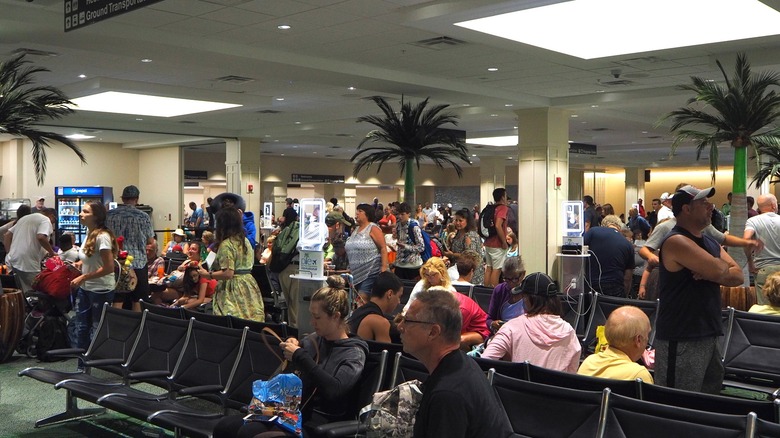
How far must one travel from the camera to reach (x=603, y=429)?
3.19 m

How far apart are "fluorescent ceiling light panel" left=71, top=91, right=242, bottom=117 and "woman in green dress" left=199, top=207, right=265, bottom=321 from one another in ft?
27.0

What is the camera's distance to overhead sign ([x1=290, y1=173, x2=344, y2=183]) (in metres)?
31.2

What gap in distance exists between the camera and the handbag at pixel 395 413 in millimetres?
2502

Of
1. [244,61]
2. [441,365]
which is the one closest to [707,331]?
[441,365]

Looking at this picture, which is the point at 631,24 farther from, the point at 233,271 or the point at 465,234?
the point at 233,271

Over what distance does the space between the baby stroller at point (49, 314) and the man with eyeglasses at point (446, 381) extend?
684cm

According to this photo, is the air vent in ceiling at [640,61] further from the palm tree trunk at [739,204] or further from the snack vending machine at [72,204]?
the snack vending machine at [72,204]

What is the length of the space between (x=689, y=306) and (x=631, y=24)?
551cm

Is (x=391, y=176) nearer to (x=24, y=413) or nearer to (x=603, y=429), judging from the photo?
(x=24, y=413)

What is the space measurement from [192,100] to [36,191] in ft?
31.4

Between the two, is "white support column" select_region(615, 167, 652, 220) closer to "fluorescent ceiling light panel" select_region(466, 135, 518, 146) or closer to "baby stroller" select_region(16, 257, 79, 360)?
"fluorescent ceiling light panel" select_region(466, 135, 518, 146)

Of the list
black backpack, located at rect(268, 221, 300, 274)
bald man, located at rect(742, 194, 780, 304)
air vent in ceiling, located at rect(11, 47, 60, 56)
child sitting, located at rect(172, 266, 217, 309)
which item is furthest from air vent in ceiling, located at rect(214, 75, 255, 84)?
bald man, located at rect(742, 194, 780, 304)

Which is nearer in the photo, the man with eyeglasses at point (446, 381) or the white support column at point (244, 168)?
the man with eyeglasses at point (446, 381)

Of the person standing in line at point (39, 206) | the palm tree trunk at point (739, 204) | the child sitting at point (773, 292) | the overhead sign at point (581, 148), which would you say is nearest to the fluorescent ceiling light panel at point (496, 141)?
the overhead sign at point (581, 148)
